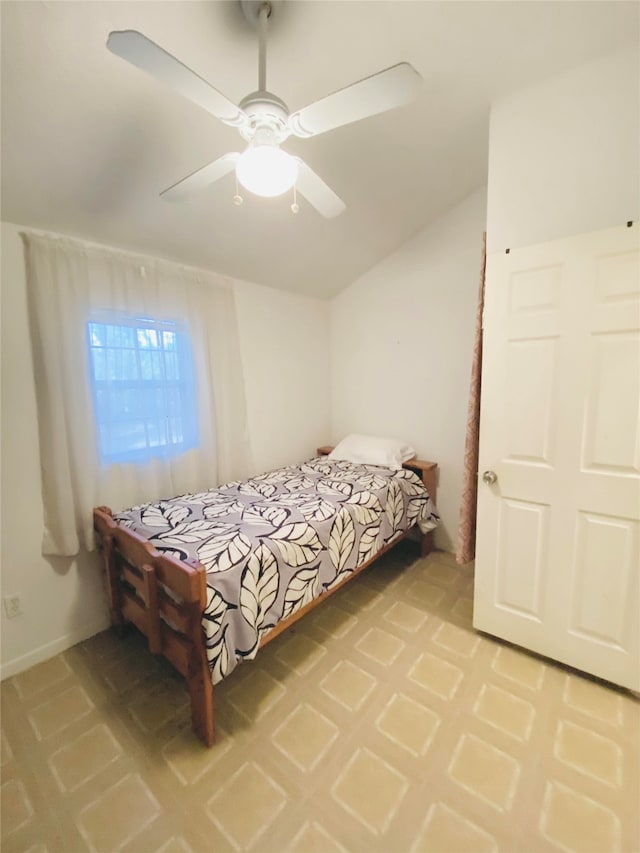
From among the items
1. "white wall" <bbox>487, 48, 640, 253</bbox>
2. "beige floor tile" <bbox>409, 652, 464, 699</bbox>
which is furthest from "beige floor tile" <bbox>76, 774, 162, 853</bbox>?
"white wall" <bbox>487, 48, 640, 253</bbox>

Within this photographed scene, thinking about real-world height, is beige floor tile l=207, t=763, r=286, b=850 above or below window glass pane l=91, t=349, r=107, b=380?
below

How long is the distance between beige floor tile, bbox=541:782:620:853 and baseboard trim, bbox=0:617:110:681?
220cm

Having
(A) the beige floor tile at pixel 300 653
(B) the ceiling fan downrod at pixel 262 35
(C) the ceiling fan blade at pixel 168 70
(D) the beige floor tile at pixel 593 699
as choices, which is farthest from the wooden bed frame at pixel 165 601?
(B) the ceiling fan downrod at pixel 262 35

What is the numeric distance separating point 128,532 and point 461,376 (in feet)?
7.90

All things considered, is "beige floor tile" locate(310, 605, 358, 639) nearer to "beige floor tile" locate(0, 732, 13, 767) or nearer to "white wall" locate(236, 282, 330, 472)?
"white wall" locate(236, 282, 330, 472)

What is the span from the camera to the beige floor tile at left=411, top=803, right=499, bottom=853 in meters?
1.06

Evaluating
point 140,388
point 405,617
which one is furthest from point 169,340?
point 405,617

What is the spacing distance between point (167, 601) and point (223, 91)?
2.10 meters

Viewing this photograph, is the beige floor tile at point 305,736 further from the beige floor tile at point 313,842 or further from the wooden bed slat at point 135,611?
the wooden bed slat at point 135,611

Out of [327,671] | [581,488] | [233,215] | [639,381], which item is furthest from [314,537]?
[233,215]

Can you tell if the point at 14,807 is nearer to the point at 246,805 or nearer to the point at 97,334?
the point at 246,805

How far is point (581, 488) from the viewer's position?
160 cm

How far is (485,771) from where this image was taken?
1275 millimetres

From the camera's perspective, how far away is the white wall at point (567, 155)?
4.83 feet
